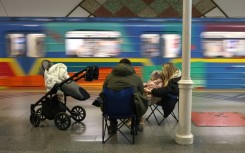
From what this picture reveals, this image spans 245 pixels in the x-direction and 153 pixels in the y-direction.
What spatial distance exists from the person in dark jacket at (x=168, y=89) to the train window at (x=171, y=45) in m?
3.85

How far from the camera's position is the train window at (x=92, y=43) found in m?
9.50

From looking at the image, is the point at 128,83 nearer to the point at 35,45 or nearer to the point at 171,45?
the point at 171,45

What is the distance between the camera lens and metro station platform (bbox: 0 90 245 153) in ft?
15.1

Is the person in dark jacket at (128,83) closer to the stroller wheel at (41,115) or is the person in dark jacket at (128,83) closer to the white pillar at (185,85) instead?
the white pillar at (185,85)

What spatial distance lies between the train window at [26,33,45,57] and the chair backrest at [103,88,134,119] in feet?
17.8

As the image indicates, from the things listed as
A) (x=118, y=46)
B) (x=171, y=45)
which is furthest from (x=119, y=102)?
(x=171, y=45)

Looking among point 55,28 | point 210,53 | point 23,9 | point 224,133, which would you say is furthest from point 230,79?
point 23,9

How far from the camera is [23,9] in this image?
551 inches

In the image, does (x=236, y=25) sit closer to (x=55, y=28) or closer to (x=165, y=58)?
(x=165, y=58)

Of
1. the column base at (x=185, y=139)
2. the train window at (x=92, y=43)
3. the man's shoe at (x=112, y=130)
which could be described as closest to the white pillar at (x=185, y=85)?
the column base at (x=185, y=139)

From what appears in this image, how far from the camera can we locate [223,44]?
9.55 meters

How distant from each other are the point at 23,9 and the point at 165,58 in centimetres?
748

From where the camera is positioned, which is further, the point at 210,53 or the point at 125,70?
the point at 210,53

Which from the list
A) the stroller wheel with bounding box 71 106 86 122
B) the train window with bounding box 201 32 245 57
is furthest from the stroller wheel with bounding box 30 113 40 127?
the train window with bounding box 201 32 245 57
